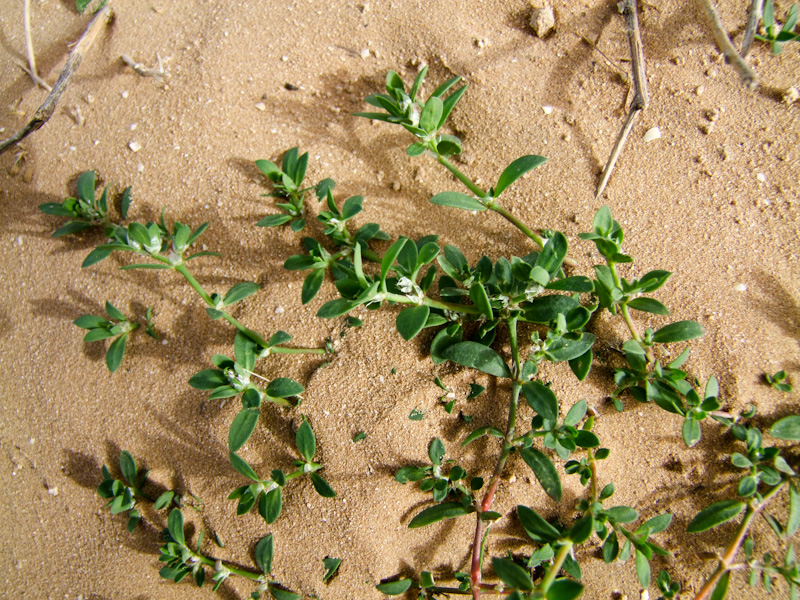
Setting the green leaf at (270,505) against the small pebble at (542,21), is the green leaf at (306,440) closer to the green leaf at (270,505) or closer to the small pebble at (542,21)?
the green leaf at (270,505)

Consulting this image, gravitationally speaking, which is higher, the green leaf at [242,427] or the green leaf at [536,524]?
the green leaf at [536,524]

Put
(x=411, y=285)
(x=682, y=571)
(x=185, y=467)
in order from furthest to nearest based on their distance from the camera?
(x=185, y=467) → (x=682, y=571) → (x=411, y=285)

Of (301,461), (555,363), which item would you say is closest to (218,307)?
(301,461)

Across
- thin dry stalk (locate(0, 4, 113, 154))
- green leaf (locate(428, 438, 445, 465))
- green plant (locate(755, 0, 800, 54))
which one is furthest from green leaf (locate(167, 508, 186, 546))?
green plant (locate(755, 0, 800, 54))

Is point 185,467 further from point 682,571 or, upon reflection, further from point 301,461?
point 682,571

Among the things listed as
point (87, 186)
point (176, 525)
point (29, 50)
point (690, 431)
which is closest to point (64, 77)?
point (29, 50)

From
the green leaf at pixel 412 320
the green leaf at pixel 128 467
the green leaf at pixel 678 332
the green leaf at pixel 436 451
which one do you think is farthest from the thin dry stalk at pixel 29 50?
the green leaf at pixel 678 332
